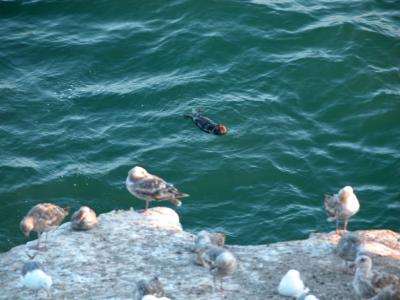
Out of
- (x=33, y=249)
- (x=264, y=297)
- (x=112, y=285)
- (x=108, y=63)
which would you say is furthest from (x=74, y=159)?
(x=264, y=297)

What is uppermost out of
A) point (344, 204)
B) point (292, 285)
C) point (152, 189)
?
point (292, 285)

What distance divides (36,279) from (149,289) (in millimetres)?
Result: 2357

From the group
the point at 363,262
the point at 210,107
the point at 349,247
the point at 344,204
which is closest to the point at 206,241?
the point at 349,247

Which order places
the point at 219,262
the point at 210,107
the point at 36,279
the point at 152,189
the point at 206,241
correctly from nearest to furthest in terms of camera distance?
the point at 36,279, the point at 219,262, the point at 206,241, the point at 152,189, the point at 210,107

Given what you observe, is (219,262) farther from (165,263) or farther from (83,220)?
(83,220)

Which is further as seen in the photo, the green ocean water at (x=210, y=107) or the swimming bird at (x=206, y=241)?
the green ocean water at (x=210, y=107)

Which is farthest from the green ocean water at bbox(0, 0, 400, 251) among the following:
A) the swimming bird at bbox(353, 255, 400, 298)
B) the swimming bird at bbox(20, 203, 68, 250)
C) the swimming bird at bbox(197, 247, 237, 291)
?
the swimming bird at bbox(353, 255, 400, 298)

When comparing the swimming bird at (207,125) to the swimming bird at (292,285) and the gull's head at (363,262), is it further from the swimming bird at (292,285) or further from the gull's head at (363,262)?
the swimming bird at (292,285)

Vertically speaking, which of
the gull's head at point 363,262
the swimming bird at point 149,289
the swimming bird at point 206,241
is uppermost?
the gull's head at point 363,262

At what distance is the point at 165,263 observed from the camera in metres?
17.3

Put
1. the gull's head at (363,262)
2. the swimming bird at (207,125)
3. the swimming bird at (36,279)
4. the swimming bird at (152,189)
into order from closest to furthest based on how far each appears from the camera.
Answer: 1. the swimming bird at (36,279)
2. the gull's head at (363,262)
3. the swimming bird at (152,189)
4. the swimming bird at (207,125)

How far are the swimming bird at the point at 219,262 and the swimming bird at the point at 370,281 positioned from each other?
8.17ft

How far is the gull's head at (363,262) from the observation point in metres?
15.6

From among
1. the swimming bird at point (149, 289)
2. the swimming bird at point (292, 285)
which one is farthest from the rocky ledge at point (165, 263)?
the swimming bird at point (149, 289)
